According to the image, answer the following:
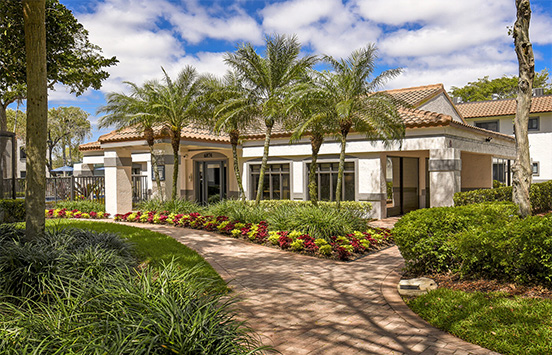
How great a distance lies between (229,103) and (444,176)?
8746 millimetres

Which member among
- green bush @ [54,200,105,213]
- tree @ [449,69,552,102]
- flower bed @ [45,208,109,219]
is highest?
tree @ [449,69,552,102]

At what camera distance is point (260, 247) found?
11312 millimetres

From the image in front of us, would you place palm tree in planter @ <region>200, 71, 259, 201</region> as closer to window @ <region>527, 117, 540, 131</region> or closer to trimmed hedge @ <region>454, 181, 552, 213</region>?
trimmed hedge @ <region>454, 181, 552, 213</region>

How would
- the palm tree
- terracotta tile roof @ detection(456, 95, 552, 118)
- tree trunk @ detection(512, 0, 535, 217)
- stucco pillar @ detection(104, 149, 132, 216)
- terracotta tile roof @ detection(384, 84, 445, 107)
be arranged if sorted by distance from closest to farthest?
tree trunk @ detection(512, 0, 535, 217), the palm tree, stucco pillar @ detection(104, 149, 132, 216), terracotta tile roof @ detection(384, 84, 445, 107), terracotta tile roof @ detection(456, 95, 552, 118)

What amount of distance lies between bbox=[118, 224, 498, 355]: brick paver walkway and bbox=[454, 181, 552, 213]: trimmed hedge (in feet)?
19.6

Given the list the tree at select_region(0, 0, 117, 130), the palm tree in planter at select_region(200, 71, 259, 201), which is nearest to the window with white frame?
the palm tree in planter at select_region(200, 71, 259, 201)

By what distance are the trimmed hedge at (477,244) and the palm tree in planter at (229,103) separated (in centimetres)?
883

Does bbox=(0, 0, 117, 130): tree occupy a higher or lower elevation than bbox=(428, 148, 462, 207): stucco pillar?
higher

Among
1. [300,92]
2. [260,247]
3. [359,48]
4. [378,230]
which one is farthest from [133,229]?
[359,48]

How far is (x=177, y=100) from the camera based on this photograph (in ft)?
58.6

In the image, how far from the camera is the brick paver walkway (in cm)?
496

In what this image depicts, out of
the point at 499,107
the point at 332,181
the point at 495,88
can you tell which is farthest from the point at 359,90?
the point at 495,88

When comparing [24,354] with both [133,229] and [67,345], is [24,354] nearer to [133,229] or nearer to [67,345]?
[67,345]

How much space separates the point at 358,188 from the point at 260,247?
821 cm
